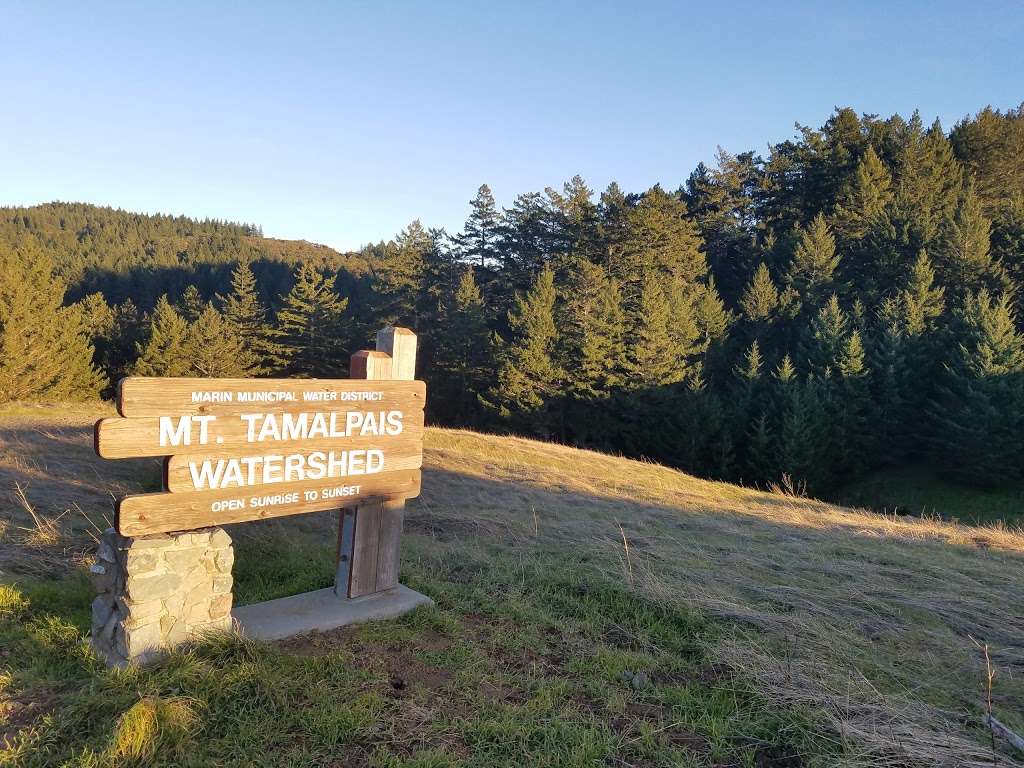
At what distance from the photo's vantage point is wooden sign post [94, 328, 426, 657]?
12.0ft

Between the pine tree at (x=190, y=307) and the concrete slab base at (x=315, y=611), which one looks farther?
the pine tree at (x=190, y=307)

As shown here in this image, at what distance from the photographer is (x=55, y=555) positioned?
5285 millimetres

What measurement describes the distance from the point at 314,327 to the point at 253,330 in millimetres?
4968

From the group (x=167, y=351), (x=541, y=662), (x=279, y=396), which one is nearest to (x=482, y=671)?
(x=541, y=662)

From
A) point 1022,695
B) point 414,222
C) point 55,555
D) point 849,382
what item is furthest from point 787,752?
point 414,222

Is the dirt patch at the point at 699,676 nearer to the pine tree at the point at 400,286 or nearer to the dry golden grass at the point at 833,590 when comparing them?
the dry golden grass at the point at 833,590

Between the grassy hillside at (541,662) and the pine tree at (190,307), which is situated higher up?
the pine tree at (190,307)

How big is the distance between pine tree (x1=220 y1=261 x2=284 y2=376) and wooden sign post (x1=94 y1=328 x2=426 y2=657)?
41127 millimetres

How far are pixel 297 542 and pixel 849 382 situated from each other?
32626 millimetres

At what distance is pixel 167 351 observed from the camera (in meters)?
40.9

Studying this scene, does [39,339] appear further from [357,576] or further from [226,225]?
[226,225]

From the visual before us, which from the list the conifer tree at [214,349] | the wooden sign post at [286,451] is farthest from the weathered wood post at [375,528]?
the conifer tree at [214,349]

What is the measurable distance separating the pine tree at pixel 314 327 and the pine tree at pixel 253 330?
1.04 meters

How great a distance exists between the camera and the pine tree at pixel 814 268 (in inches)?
1569
